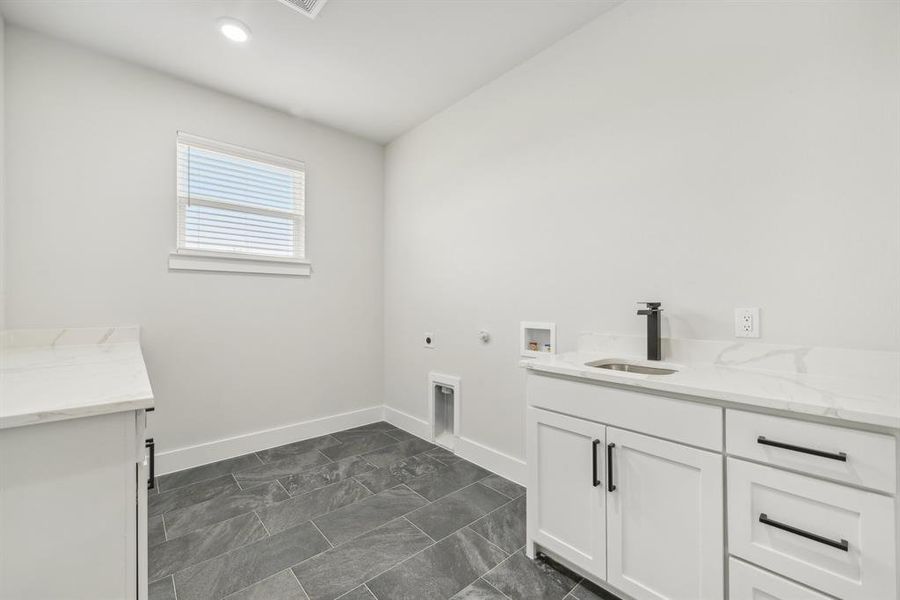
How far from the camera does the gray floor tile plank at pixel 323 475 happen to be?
2.32 m

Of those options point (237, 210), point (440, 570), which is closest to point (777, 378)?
point (440, 570)

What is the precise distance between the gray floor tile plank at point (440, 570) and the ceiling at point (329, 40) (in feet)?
8.79

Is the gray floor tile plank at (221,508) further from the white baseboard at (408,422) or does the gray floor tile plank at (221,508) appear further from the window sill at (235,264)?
the window sill at (235,264)

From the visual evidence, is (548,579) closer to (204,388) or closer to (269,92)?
(204,388)

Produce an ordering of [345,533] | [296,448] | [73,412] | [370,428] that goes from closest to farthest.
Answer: [73,412]
[345,533]
[296,448]
[370,428]

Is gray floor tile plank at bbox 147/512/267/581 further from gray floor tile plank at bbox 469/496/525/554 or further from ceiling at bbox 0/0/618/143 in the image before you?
ceiling at bbox 0/0/618/143

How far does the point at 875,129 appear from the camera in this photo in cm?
129

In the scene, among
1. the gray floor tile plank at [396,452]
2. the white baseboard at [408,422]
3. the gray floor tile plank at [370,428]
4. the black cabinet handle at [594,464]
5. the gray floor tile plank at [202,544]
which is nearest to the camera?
the black cabinet handle at [594,464]

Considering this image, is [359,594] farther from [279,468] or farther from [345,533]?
[279,468]

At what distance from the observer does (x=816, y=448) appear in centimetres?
102

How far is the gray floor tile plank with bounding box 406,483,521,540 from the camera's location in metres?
1.91

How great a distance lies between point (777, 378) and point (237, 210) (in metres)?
3.29

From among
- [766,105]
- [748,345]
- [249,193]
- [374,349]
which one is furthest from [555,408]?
[249,193]

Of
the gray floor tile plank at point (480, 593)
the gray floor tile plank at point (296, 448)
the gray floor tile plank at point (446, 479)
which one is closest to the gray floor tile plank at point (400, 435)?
the gray floor tile plank at point (296, 448)
